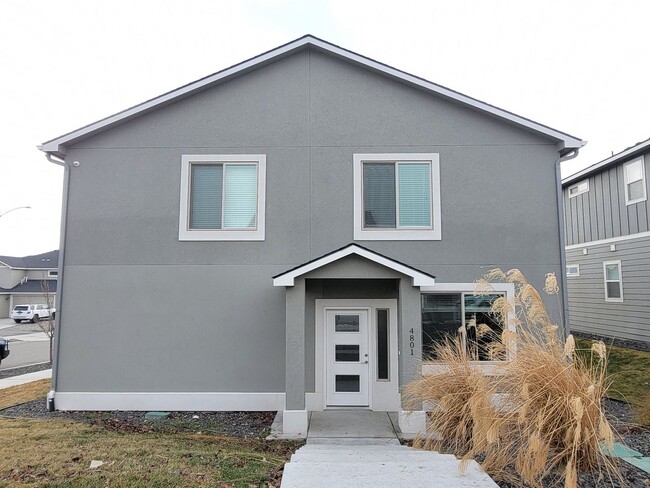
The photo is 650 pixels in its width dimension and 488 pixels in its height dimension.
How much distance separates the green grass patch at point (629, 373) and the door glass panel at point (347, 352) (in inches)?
197

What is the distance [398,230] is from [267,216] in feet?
9.64

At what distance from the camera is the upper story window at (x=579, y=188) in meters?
17.2

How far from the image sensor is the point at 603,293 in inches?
639

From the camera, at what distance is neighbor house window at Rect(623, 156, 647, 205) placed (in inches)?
549

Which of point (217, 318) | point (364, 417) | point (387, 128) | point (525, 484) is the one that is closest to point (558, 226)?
point (387, 128)

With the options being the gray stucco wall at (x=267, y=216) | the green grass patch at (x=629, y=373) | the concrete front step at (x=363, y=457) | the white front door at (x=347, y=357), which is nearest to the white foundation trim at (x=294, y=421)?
the gray stucco wall at (x=267, y=216)

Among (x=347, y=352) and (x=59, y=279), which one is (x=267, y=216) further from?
(x=59, y=279)

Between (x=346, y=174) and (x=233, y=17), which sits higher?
(x=233, y=17)

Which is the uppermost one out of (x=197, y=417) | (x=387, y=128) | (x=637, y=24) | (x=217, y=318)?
(x=637, y=24)

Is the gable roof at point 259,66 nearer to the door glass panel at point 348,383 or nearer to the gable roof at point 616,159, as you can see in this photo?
the gable roof at point 616,159

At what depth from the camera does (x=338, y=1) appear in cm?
1179

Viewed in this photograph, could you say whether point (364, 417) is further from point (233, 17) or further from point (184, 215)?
point (233, 17)

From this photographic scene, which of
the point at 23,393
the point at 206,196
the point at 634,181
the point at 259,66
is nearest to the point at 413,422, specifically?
the point at 206,196

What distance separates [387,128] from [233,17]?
6050mm
